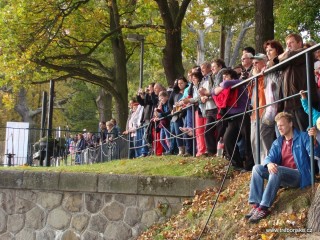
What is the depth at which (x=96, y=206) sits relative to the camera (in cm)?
852

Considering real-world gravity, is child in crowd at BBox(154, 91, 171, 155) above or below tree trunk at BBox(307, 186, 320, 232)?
above

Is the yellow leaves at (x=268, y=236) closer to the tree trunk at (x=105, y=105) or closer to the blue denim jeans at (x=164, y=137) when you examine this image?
the blue denim jeans at (x=164, y=137)

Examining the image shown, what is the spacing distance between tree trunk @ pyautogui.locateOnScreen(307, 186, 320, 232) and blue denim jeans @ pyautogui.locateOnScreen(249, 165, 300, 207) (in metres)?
0.64

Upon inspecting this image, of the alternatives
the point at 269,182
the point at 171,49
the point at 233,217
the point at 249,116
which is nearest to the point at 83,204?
the point at 249,116

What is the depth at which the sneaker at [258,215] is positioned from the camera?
18.6 ft

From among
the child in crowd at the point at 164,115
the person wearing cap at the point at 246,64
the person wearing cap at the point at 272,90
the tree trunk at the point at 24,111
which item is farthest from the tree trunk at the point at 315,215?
the tree trunk at the point at 24,111

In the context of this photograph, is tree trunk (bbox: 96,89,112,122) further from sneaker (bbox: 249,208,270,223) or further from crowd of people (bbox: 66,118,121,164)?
sneaker (bbox: 249,208,270,223)

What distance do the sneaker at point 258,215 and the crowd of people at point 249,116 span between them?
0.01 metres

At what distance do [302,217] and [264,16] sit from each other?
6.61 metres

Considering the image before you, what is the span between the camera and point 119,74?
827 inches

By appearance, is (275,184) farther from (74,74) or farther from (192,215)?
(74,74)

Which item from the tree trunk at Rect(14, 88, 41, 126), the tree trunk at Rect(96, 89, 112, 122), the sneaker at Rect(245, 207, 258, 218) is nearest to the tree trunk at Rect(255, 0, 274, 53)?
the sneaker at Rect(245, 207, 258, 218)

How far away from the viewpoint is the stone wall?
327 inches

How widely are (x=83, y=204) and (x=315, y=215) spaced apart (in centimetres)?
451
